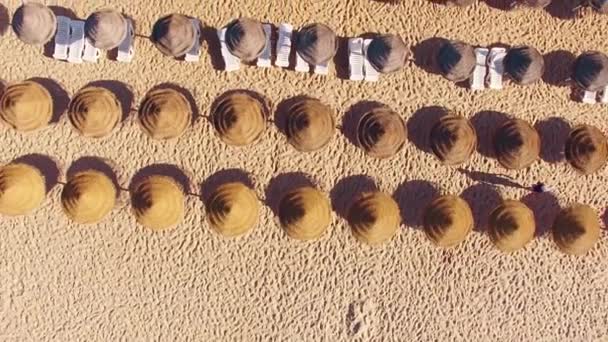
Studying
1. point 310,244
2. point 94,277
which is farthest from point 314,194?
point 94,277

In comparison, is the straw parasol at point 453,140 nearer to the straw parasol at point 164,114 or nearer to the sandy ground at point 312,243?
the sandy ground at point 312,243

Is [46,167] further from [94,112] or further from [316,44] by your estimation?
[316,44]

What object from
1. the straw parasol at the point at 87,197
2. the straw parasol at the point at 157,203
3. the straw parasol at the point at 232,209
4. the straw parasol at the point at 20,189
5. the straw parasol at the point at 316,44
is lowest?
the straw parasol at the point at 232,209

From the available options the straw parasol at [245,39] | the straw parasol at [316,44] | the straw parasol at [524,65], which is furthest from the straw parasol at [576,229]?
the straw parasol at [245,39]

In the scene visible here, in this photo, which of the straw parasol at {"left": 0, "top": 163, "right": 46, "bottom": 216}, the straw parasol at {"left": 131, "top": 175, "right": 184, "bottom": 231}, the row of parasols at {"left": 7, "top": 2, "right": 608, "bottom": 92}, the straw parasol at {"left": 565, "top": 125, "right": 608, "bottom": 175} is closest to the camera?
the straw parasol at {"left": 0, "top": 163, "right": 46, "bottom": 216}

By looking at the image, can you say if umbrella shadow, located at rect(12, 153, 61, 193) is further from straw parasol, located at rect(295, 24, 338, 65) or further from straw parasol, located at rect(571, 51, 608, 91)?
straw parasol, located at rect(571, 51, 608, 91)

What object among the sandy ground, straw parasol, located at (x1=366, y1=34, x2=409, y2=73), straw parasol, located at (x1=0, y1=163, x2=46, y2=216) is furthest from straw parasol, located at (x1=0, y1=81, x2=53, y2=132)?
straw parasol, located at (x1=366, y1=34, x2=409, y2=73)
